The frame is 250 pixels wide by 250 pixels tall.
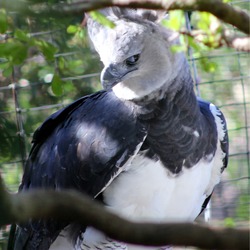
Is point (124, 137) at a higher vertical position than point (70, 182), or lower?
higher

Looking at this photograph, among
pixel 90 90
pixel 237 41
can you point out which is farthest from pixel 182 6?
pixel 90 90

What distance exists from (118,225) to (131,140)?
4.70ft

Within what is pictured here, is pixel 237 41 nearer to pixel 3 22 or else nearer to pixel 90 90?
pixel 3 22

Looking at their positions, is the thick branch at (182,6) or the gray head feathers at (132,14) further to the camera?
the gray head feathers at (132,14)

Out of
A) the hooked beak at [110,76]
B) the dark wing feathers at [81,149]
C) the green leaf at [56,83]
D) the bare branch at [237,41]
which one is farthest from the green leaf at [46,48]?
the dark wing feathers at [81,149]

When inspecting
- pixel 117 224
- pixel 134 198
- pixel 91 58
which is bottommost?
pixel 134 198

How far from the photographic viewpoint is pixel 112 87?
7.59 feet

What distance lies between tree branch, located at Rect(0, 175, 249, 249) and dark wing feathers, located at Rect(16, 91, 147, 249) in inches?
55.8

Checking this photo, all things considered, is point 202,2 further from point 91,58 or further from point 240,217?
point 240,217

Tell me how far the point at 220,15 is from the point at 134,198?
1.36 meters

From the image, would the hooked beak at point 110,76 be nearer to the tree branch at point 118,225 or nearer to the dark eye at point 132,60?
the dark eye at point 132,60

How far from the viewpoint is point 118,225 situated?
0.87 m

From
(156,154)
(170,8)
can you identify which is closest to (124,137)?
(156,154)

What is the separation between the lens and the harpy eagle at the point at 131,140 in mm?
2314
